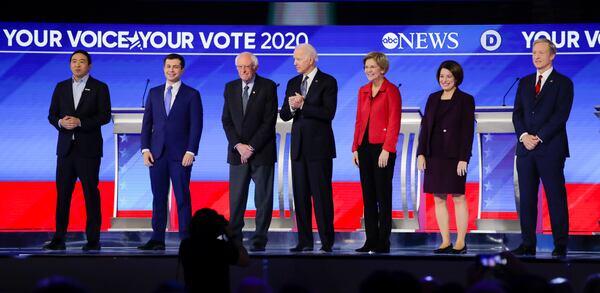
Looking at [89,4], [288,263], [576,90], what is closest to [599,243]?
[576,90]

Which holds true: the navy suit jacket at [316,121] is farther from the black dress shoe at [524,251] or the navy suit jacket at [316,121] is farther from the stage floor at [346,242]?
the black dress shoe at [524,251]

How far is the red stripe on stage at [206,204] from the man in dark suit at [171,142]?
5.09 feet

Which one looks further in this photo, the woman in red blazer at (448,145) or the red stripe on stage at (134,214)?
the red stripe on stage at (134,214)

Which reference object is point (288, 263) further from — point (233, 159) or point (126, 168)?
point (126, 168)

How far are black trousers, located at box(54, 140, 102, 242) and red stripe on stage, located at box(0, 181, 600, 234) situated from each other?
1.60 meters

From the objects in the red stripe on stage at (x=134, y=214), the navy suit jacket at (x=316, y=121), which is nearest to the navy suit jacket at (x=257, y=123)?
the navy suit jacket at (x=316, y=121)

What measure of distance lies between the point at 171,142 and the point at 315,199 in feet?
3.86

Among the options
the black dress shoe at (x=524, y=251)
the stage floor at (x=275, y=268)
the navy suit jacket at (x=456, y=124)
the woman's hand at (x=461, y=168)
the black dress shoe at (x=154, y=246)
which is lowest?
the stage floor at (x=275, y=268)

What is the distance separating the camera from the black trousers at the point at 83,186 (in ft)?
25.9

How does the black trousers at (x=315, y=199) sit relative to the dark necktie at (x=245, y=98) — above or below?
below

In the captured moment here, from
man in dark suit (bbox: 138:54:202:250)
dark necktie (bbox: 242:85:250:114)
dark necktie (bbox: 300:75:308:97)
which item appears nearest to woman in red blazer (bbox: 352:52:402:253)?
dark necktie (bbox: 300:75:308:97)

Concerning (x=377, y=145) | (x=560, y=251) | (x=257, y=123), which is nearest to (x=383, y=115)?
(x=377, y=145)

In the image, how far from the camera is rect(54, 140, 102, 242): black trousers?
25.9 feet

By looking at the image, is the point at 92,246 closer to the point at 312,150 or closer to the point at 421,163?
the point at 312,150
